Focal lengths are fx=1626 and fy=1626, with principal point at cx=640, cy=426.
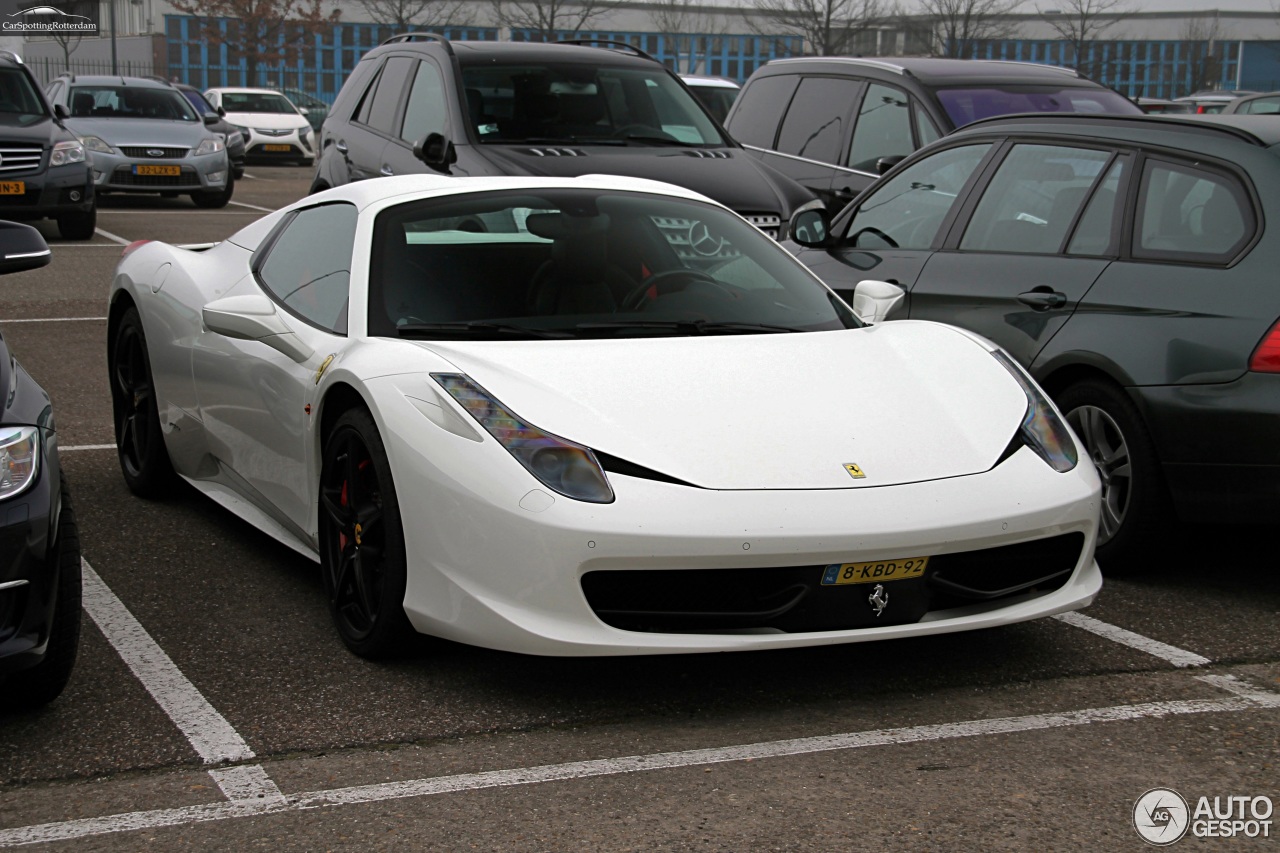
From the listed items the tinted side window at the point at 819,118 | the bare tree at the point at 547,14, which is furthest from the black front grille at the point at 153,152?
the bare tree at the point at 547,14

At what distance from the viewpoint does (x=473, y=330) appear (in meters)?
4.68

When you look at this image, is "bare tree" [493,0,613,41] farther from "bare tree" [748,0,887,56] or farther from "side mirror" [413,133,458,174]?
"side mirror" [413,133,458,174]

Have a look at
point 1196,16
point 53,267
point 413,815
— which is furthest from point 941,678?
point 1196,16

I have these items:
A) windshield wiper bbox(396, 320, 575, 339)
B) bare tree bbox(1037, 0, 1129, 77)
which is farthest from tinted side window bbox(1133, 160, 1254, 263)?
bare tree bbox(1037, 0, 1129, 77)

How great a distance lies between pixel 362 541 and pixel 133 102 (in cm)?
1838

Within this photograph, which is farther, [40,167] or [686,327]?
[40,167]

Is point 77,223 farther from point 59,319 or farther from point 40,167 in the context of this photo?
point 59,319

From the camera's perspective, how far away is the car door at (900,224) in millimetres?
6398

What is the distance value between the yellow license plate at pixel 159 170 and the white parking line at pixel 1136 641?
56.3ft

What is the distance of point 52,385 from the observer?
8.45 m

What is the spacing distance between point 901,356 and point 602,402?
1.09m

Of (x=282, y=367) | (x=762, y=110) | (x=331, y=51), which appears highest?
(x=331, y=51)

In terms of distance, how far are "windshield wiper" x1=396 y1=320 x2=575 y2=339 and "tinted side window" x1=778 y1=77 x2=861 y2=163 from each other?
6495 millimetres
